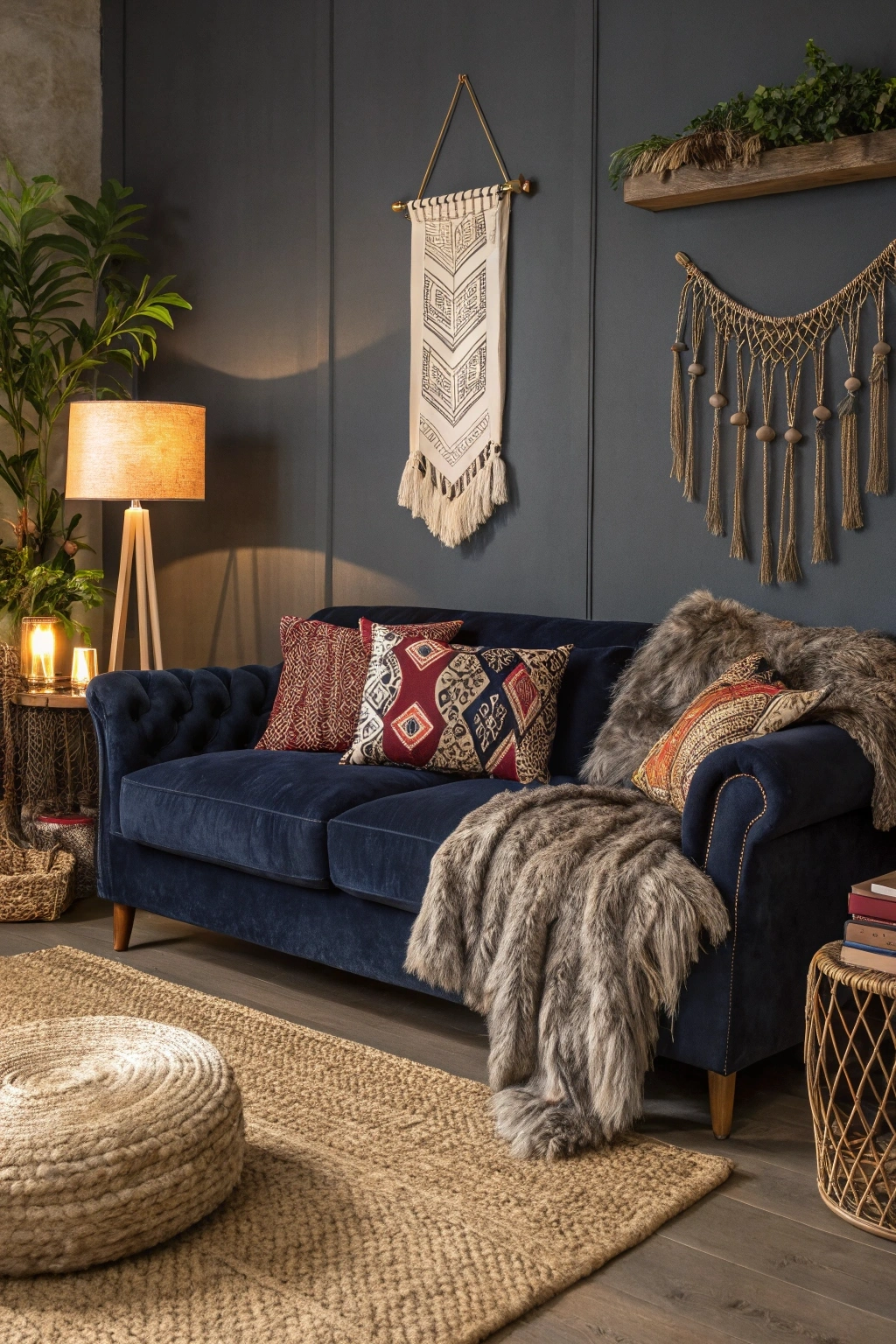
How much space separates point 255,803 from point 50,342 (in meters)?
2.45

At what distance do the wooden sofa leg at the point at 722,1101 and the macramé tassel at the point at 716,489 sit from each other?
61.0 inches

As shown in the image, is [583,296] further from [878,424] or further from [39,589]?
[39,589]

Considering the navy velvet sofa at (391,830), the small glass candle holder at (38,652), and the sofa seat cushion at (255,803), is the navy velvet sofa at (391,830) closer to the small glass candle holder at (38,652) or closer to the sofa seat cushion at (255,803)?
the sofa seat cushion at (255,803)

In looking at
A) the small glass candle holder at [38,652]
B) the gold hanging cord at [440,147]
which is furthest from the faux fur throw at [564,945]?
the small glass candle holder at [38,652]

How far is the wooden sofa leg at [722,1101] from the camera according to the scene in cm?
235

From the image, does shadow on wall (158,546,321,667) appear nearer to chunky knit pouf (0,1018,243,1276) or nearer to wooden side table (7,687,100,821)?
wooden side table (7,687,100,821)

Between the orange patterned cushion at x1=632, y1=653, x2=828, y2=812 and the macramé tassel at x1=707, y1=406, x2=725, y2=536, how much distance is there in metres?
0.62

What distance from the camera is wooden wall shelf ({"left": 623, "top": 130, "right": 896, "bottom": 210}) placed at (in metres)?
2.99

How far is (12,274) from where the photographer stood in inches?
174

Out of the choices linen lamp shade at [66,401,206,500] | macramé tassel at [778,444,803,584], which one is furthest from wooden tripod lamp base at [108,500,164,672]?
macramé tassel at [778,444,803,584]

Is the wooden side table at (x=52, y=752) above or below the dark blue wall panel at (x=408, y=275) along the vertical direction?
below

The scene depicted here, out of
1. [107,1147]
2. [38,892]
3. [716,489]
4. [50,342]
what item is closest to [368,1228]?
[107,1147]

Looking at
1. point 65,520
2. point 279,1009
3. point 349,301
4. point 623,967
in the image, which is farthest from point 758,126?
point 65,520

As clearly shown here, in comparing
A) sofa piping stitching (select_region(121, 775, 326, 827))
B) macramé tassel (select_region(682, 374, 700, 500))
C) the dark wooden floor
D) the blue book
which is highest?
macramé tassel (select_region(682, 374, 700, 500))
